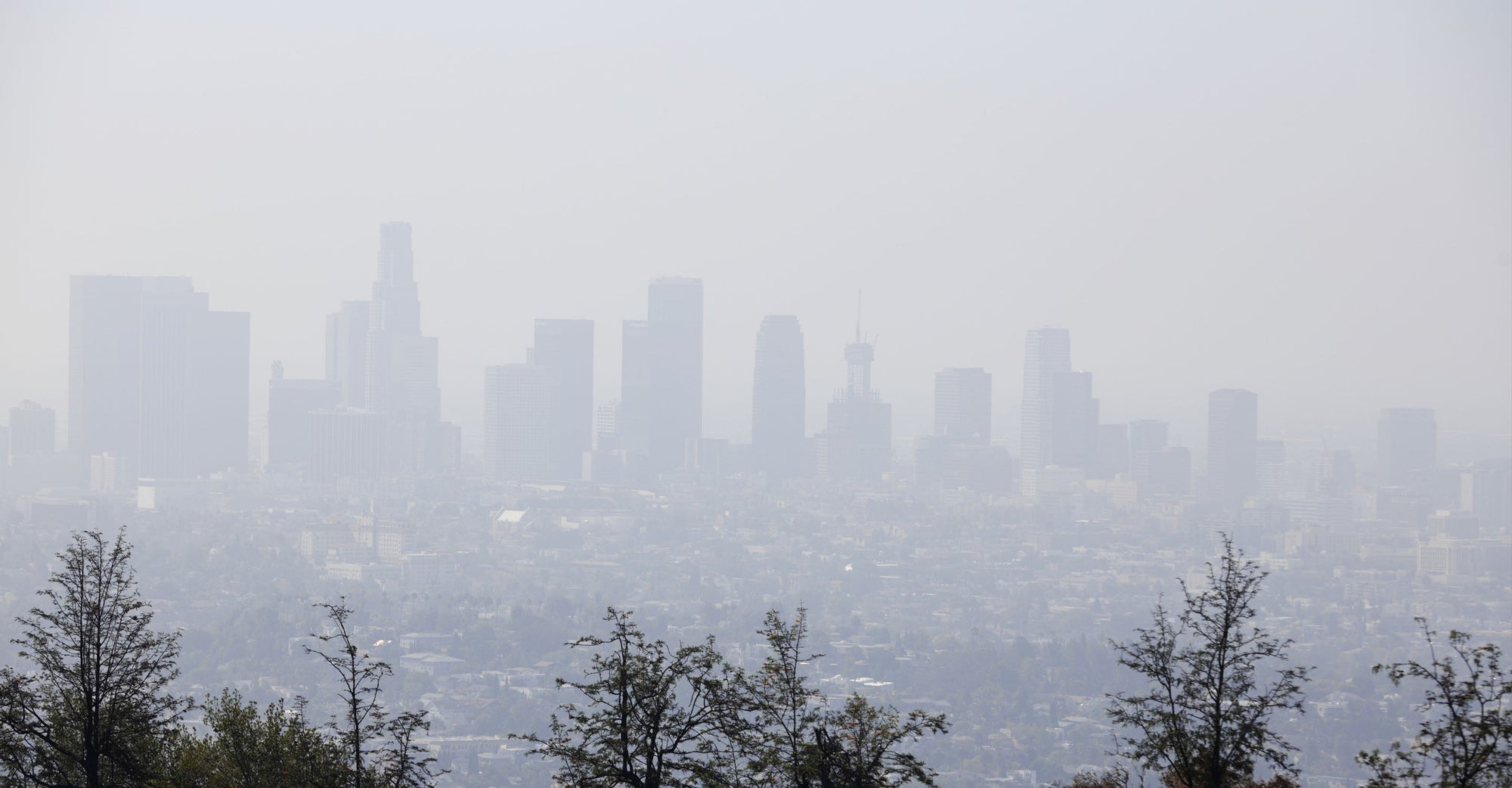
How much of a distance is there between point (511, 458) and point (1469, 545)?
3534 inches

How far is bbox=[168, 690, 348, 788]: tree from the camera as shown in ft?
37.1

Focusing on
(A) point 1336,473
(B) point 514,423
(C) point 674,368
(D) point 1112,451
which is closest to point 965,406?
(D) point 1112,451

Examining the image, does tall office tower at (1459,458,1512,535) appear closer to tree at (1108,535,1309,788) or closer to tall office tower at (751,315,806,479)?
tall office tower at (751,315,806,479)

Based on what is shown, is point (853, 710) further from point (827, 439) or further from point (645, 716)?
point (827, 439)

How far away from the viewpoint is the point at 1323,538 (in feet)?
346

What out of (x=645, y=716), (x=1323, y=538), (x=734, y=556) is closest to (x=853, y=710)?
(x=645, y=716)

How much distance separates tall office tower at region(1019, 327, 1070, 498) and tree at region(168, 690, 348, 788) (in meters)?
127

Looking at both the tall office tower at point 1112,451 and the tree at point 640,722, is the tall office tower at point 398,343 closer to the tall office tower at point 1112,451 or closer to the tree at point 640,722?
the tall office tower at point 1112,451

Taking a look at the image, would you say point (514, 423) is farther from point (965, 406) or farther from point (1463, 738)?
point (1463, 738)

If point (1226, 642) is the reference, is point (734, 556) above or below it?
below

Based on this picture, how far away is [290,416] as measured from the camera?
140375mm

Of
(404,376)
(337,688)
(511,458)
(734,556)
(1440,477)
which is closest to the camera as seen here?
(337,688)

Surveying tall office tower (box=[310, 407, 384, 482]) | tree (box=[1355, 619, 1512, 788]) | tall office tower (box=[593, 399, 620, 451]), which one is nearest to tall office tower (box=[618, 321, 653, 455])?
tall office tower (box=[593, 399, 620, 451])

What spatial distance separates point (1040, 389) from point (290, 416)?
→ 78.8 m
